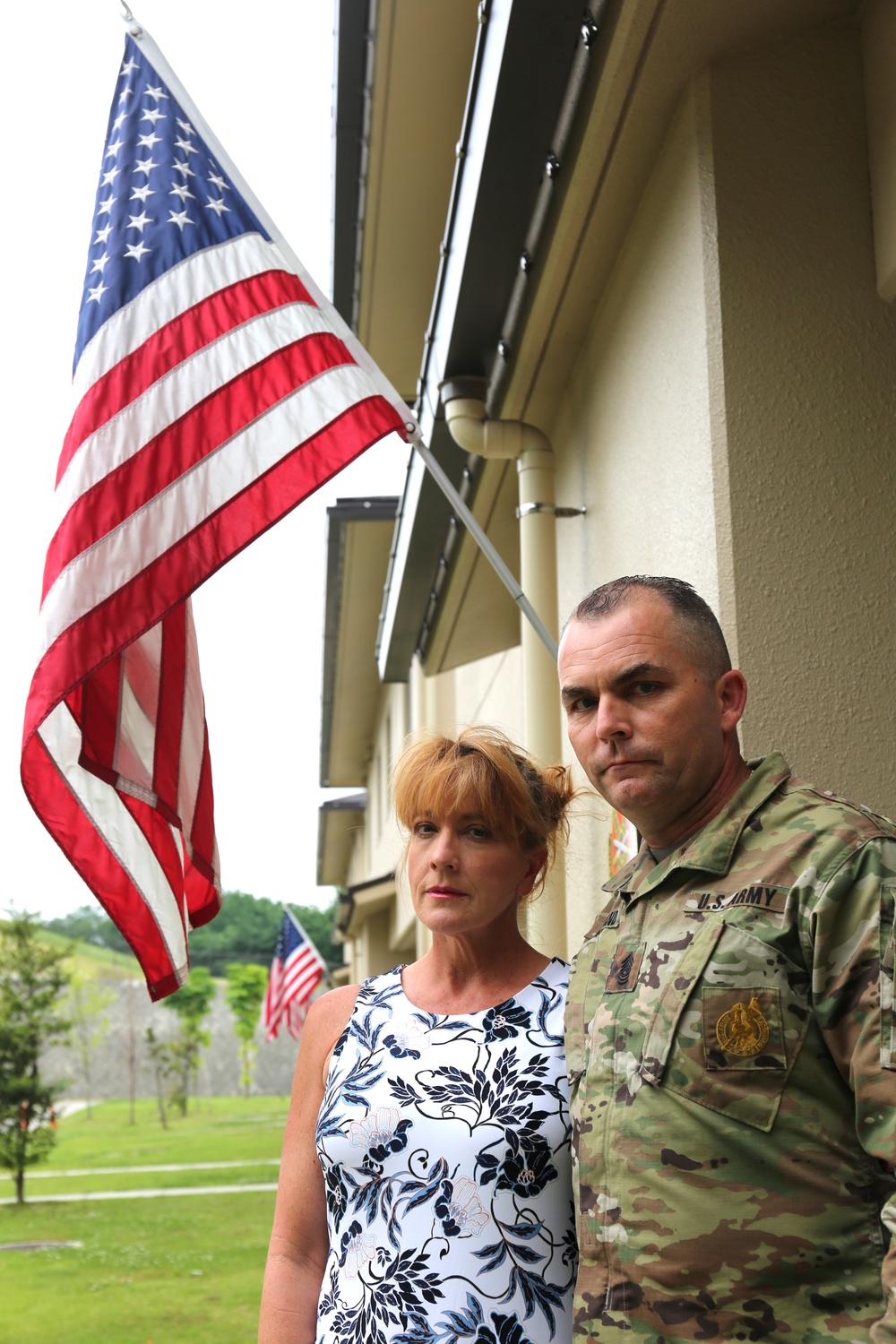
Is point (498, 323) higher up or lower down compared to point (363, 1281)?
higher up

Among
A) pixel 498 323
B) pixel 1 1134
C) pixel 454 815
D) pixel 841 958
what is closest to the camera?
pixel 841 958

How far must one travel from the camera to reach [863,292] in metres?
3.26

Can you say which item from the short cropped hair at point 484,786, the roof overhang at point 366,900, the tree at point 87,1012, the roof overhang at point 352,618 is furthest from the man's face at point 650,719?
the tree at point 87,1012

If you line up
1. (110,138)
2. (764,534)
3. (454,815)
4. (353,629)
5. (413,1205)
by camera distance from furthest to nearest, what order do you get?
(353,629)
(110,138)
(764,534)
(454,815)
(413,1205)

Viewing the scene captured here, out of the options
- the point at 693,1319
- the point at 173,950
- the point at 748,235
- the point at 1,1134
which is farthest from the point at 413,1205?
the point at 1,1134

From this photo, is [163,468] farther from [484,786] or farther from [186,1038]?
[186,1038]

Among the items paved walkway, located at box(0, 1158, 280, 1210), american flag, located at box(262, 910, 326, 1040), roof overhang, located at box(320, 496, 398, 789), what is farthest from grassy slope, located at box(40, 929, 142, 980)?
roof overhang, located at box(320, 496, 398, 789)

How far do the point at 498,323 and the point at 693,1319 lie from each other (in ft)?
11.8

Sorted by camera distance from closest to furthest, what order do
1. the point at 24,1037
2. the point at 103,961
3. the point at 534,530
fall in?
the point at 534,530 < the point at 24,1037 < the point at 103,961

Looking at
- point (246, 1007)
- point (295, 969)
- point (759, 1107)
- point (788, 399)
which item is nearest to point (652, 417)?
point (788, 399)

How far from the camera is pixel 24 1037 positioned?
22.2 metres

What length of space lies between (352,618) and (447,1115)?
1298 centimetres

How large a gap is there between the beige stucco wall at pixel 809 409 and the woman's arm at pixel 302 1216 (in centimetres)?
122

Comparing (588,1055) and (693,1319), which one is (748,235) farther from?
(693,1319)
